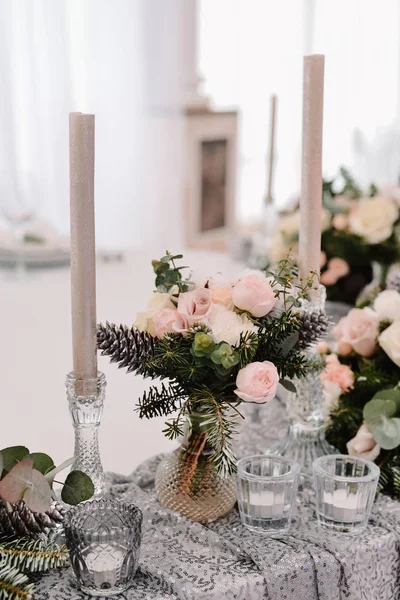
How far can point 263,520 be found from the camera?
782 millimetres

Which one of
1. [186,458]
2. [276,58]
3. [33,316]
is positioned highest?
[276,58]

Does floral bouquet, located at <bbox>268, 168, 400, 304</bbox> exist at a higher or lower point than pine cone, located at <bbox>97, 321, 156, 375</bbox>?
lower

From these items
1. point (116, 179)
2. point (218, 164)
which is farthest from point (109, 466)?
point (218, 164)

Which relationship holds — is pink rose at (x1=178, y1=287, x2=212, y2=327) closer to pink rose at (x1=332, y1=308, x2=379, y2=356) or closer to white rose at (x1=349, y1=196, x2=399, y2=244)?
pink rose at (x1=332, y1=308, x2=379, y2=356)

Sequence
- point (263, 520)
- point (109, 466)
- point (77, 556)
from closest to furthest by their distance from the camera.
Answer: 1. point (77, 556)
2. point (263, 520)
3. point (109, 466)

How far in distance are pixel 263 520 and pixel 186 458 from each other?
9 cm

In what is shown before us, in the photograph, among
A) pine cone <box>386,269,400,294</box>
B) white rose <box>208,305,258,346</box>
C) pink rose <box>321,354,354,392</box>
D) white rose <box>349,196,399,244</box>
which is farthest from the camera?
white rose <box>349,196,399,244</box>

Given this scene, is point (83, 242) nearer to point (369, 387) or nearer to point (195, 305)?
point (195, 305)

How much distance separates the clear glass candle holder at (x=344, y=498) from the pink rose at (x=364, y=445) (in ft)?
0.31

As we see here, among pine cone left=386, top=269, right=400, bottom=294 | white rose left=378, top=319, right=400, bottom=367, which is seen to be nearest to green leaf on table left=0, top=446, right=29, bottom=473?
white rose left=378, top=319, right=400, bottom=367

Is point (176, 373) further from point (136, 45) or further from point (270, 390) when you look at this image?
point (136, 45)

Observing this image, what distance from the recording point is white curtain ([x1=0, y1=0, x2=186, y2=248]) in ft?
12.2

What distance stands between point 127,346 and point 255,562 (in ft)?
0.74

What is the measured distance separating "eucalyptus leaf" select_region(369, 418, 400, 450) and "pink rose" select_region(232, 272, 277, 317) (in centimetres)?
20
